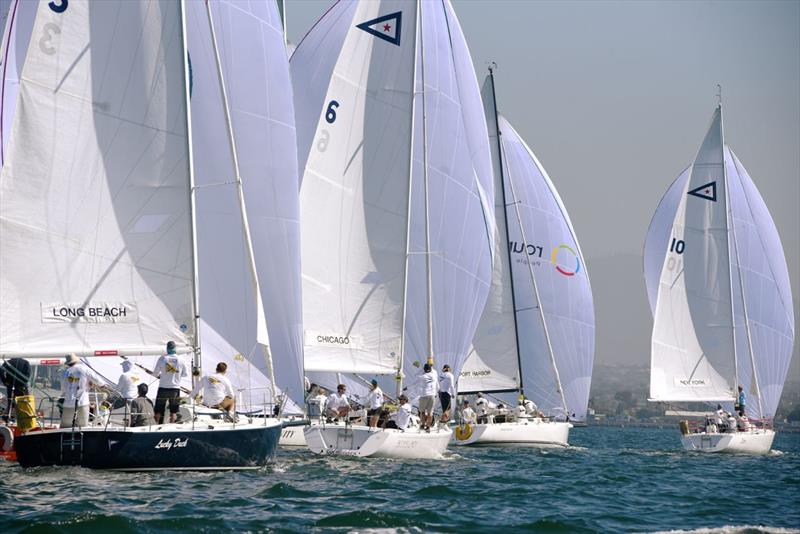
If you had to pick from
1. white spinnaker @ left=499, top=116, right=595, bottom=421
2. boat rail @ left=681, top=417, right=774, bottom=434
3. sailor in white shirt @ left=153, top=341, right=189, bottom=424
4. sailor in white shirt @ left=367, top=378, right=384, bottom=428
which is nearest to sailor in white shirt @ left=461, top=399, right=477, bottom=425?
white spinnaker @ left=499, top=116, right=595, bottom=421

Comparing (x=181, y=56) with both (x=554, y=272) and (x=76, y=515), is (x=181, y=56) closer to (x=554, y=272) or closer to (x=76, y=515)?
(x=76, y=515)

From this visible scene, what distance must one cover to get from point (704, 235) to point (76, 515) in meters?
33.4

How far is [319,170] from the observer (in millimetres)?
31391

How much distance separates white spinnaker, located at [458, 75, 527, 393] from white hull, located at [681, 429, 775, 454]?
246 inches

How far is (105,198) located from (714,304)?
27.9m

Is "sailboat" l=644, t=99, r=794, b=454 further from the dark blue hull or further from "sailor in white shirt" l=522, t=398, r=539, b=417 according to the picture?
the dark blue hull

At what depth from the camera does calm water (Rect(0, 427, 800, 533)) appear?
53.9ft

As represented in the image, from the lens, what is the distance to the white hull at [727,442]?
39562 millimetres

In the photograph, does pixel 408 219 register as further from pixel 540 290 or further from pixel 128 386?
pixel 540 290

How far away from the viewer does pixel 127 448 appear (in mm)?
21141

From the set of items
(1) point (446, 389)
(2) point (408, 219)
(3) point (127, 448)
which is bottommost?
(3) point (127, 448)

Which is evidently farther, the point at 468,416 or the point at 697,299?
the point at 697,299

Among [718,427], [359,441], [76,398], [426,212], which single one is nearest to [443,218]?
[426,212]

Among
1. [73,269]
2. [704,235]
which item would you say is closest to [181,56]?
[73,269]
